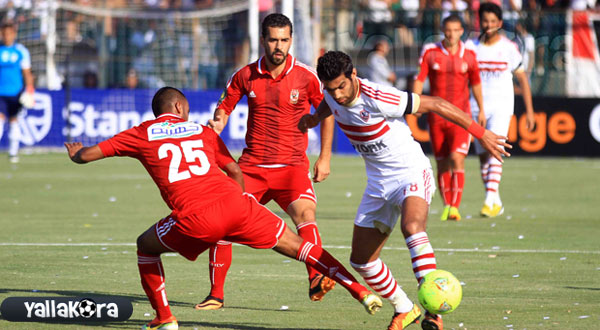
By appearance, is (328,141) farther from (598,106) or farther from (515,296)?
(598,106)

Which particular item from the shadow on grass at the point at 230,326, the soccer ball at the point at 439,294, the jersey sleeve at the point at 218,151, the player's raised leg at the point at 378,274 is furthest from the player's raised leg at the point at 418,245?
the jersey sleeve at the point at 218,151

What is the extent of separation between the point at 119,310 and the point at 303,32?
20.8 meters

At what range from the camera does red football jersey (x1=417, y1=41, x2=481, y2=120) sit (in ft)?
41.7

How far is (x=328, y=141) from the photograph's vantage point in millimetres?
8195

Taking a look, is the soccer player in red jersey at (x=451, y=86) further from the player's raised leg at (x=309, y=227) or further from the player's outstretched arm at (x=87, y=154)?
the player's outstretched arm at (x=87, y=154)

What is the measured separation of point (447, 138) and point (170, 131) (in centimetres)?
687

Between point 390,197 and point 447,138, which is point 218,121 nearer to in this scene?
point 390,197

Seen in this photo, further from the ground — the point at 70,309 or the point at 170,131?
the point at 170,131

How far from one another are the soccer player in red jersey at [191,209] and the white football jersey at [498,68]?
7.19 m

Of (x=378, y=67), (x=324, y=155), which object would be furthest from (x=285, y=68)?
(x=378, y=67)

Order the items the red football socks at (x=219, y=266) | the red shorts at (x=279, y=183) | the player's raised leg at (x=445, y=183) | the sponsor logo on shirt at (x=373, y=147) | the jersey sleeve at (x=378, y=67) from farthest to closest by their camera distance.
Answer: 1. the jersey sleeve at (x=378, y=67)
2. the player's raised leg at (x=445, y=183)
3. the red shorts at (x=279, y=183)
4. the red football socks at (x=219, y=266)
5. the sponsor logo on shirt at (x=373, y=147)

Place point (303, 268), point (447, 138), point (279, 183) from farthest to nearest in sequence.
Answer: point (447, 138) → point (303, 268) → point (279, 183)

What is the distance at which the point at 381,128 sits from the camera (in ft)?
22.2

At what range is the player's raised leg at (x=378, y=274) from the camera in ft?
21.6
